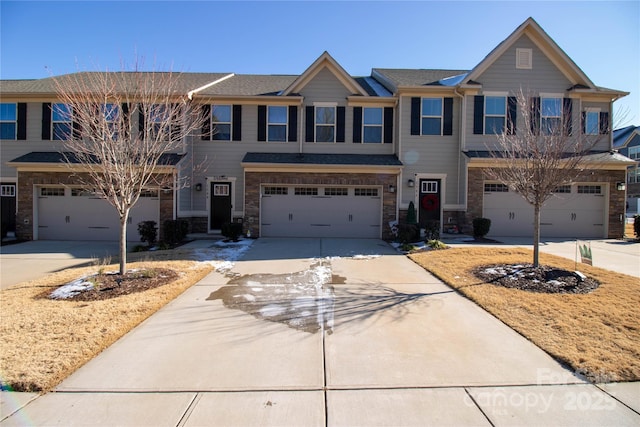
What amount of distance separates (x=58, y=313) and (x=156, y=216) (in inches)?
365

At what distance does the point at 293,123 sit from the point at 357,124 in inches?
113

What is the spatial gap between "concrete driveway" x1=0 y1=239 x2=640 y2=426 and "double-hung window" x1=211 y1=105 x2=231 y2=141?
10232mm

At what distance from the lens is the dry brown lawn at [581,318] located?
3.61 m

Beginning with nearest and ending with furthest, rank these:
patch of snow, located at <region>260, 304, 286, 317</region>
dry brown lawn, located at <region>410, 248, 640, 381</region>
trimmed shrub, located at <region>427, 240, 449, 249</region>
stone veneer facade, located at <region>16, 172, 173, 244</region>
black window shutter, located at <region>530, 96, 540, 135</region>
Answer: dry brown lawn, located at <region>410, 248, 640, 381</region>, patch of snow, located at <region>260, 304, 286, 317</region>, black window shutter, located at <region>530, 96, 540, 135</region>, trimmed shrub, located at <region>427, 240, 449, 249</region>, stone veneer facade, located at <region>16, 172, 173, 244</region>

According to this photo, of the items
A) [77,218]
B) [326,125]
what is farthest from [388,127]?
[77,218]

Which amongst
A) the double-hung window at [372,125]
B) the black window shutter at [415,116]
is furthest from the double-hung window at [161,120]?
the black window shutter at [415,116]

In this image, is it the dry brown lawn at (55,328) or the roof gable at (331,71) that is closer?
the dry brown lawn at (55,328)

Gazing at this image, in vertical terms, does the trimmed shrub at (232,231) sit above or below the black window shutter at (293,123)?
below

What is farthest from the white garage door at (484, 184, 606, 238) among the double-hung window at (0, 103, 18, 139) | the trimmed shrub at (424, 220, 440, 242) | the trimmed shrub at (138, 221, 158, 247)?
the double-hung window at (0, 103, 18, 139)

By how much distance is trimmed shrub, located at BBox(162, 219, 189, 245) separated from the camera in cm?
1214

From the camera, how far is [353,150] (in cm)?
1484

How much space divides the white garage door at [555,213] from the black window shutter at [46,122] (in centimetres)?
1917

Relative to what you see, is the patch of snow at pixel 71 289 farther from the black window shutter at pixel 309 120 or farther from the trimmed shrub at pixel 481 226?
the trimmed shrub at pixel 481 226

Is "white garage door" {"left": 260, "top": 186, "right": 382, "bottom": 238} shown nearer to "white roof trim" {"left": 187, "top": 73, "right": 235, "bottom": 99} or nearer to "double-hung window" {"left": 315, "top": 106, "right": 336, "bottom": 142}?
"double-hung window" {"left": 315, "top": 106, "right": 336, "bottom": 142}
